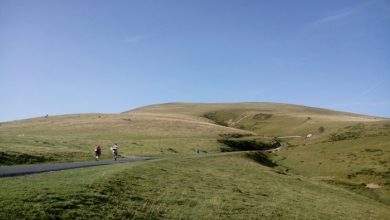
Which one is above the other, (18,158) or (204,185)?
(18,158)

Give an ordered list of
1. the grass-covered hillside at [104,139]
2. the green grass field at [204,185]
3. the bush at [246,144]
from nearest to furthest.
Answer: the green grass field at [204,185]
the grass-covered hillside at [104,139]
the bush at [246,144]

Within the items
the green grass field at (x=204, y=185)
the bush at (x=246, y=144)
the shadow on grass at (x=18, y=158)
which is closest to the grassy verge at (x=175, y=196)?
the green grass field at (x=204, y=185)

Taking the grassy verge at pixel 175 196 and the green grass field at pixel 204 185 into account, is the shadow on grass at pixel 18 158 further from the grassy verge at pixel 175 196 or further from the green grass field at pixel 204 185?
the grassy verge at pixel 175 196

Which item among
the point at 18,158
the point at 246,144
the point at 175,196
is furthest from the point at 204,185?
the point at 246,144

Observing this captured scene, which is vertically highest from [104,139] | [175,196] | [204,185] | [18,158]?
[104,139]

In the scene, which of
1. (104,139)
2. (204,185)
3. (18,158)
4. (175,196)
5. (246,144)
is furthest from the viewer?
(246,144)

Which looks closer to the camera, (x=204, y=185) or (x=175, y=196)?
(x=175, y=196)

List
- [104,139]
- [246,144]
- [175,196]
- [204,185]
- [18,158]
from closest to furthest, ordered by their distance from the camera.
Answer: [175,196] → [204,185] → [18,158] → [104,139] → [246,144]

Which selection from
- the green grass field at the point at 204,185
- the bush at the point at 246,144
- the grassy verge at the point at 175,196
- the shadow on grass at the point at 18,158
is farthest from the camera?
the bush at the point at 246,144

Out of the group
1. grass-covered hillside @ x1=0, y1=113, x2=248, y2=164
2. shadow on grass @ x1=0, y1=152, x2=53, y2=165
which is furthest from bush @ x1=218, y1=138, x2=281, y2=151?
shadow on grass @ x1=0, y1=152, x2=53, y2=165

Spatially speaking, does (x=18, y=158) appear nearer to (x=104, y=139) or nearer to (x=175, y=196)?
(x=175, y=196)

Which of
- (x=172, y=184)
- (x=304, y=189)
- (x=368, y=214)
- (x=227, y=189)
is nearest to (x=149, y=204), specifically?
(x=172, y=184)

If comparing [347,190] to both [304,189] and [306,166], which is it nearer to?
[304,189]

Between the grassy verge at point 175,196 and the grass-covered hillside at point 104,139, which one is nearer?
the grassy verge at point 175,196
